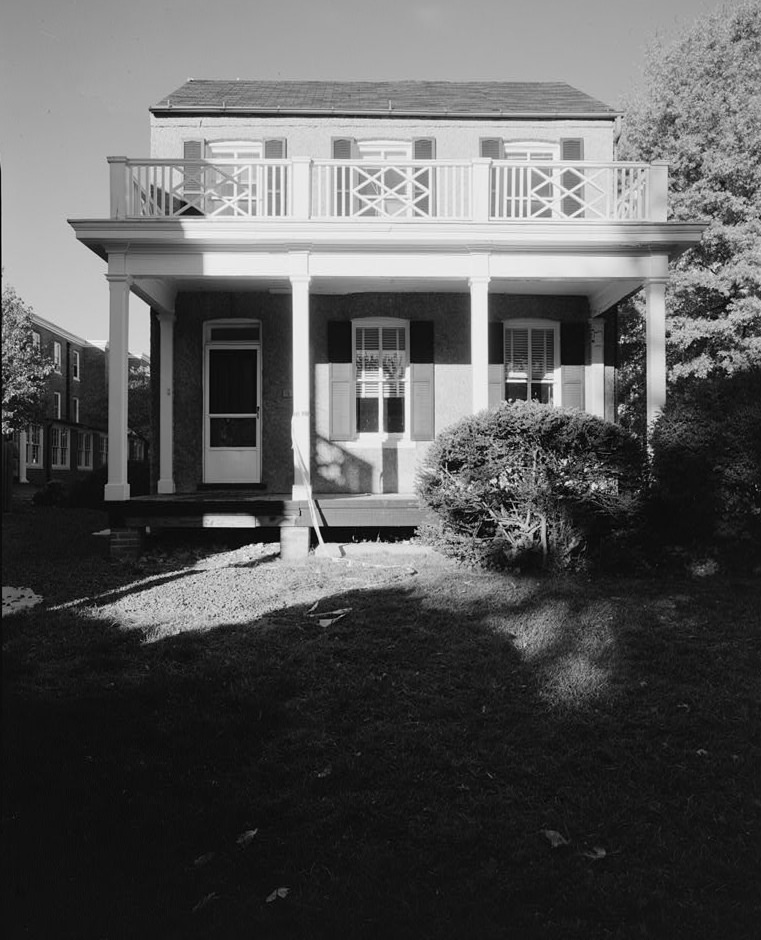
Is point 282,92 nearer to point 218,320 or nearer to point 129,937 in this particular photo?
point 218,320

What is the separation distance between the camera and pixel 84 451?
40.1 m

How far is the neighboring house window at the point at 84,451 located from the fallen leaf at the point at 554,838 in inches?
1558

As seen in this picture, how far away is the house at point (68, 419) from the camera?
33656mm

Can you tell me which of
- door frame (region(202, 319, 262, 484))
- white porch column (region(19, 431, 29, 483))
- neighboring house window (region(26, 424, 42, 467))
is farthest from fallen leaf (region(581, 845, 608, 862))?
neighboring house window (region(26, 424, 42, 467))

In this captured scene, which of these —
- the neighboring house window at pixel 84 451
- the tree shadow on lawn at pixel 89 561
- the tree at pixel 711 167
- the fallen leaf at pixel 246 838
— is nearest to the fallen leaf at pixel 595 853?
the fallen leaf at pixel 246 838

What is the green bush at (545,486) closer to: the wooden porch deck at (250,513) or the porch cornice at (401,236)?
the wooden porch deck at (250,513)

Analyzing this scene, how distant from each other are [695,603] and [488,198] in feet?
20.4

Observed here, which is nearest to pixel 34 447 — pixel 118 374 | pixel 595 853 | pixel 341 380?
pixel 341 380

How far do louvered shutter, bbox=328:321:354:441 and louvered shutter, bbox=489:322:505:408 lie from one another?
224 cm

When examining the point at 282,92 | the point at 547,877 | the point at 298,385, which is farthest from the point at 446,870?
the point at 282,92

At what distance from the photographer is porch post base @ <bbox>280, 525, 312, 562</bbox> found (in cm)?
907

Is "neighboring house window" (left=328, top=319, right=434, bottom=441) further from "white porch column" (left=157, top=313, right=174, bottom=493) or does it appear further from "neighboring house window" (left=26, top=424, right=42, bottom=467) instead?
"neighboring house window" (left=26, top=424, right=42, bottom=467)

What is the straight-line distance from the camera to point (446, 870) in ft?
8.77

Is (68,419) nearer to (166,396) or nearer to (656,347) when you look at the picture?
(166,396)
